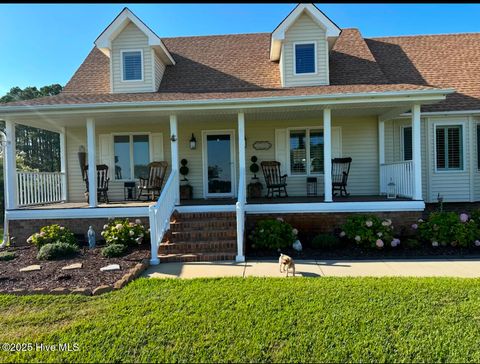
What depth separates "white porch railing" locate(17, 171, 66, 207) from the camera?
8.41m

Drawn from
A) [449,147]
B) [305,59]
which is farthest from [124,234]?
[449,147]

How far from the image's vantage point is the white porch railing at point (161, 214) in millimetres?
6246

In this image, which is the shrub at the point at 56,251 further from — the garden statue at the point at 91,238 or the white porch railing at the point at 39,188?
the white porch railing at the point at 39,188

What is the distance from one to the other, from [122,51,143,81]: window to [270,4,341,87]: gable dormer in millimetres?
4123

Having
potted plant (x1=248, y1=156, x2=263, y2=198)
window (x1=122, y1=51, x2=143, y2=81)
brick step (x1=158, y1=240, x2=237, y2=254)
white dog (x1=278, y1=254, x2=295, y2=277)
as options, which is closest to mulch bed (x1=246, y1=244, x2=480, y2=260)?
brick step (x1=158, y1=240, x2=237, y2=254)

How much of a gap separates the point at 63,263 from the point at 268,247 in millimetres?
→ 3966

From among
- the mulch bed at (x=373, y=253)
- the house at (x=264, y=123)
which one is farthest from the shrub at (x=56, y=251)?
the mulch bed at (x=373, y=253)

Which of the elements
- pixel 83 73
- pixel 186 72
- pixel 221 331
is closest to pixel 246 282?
pixel 221 331

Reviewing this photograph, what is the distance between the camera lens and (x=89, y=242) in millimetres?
7145

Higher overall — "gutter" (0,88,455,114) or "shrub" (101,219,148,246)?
"gutter" (0,88,455,114)

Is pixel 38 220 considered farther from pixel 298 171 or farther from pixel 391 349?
pixel 391 349

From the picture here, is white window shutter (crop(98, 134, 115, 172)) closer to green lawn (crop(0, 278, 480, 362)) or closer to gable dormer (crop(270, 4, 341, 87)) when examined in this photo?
gable dormer (crop(270, 4, 341, 87))

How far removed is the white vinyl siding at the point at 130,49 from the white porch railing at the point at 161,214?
3.69 metres

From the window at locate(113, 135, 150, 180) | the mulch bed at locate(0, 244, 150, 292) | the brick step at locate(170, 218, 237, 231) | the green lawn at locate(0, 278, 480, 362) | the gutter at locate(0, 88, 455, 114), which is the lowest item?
the green lawn at locate(0, 278, 480, 362)
